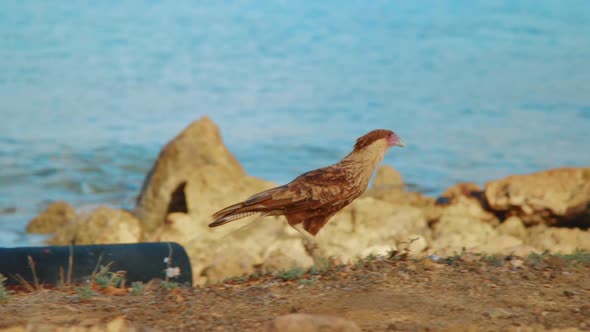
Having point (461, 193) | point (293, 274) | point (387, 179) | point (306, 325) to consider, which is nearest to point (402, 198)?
point (461, 193)

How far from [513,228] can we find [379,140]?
4.67 metres

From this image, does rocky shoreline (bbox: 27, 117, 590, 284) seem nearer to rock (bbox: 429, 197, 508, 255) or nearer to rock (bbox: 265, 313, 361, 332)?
rock (bbox: 429, 197, 508, 255)

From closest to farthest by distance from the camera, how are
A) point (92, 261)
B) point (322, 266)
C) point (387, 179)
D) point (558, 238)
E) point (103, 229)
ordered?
point (322, 266) → point (92, 261) → point (558, 238) → point (103, 229) → point (387, 179)

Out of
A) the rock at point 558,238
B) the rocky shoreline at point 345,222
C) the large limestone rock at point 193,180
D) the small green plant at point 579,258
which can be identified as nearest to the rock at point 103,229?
the rocky shoreline at point 345,222

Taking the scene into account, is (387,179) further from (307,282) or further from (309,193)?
(307,282)

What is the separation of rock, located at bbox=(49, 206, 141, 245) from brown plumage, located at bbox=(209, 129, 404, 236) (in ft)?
16.6

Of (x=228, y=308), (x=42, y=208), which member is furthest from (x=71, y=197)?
(x=228, y=308)

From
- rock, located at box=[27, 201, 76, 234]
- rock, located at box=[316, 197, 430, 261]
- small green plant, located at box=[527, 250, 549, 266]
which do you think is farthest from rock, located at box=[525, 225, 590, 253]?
rock, located at box=[27, 201, 76, 234]

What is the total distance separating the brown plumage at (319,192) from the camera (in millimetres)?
6629

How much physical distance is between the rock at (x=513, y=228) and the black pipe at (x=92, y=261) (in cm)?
445

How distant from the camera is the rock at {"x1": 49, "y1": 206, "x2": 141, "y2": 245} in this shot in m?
11.6

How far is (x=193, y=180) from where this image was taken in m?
12.1

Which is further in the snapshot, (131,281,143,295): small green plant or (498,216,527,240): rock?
(498,216,527,240): rock

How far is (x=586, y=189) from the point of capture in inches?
448
